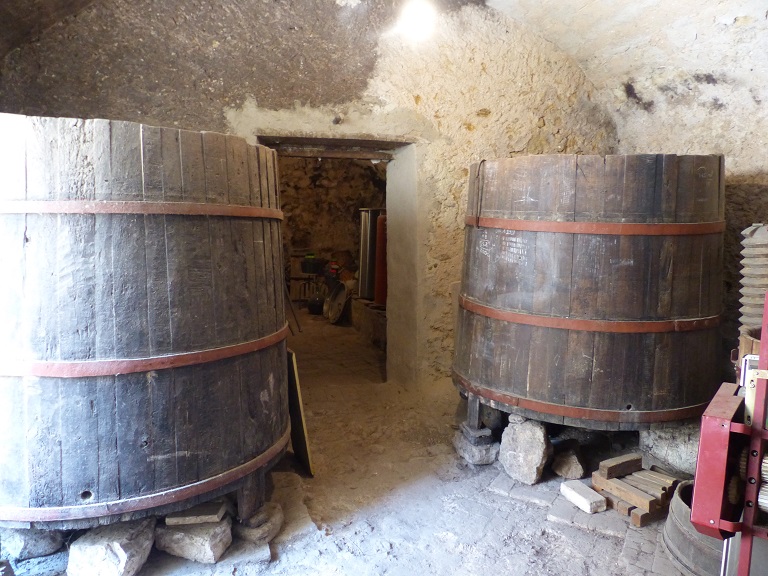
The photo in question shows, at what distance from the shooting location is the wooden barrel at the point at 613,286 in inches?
96.7

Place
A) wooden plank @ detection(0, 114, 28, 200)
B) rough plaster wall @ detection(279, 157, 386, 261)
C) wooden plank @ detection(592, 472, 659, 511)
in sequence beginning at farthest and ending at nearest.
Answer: rough plaster wall @ detection(279, 157, 386, 261) < wooden plank @ detection(592, 472, 659, 511) < wooden plank @ detection(0, 114, 28, 200)

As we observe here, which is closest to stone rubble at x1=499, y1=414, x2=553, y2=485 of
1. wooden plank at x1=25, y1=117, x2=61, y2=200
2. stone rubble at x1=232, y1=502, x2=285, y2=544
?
stone rubble at x1=232, y1=502, x2=285, y2=544

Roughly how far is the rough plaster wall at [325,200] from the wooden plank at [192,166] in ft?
19.8

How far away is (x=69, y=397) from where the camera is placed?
183 cm

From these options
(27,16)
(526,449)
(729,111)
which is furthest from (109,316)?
(729,111)

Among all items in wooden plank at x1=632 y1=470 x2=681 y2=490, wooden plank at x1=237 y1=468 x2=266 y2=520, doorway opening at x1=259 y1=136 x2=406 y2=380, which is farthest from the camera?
doorway opening at x1=259 y1=136 x2=406 y2=380

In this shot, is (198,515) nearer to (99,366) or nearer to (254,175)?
(99,366)

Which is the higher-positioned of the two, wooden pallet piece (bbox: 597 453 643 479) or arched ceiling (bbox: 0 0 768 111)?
arched ceiling (bbox: 0 0 768 111)

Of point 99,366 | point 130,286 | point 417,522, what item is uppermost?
point 130,286

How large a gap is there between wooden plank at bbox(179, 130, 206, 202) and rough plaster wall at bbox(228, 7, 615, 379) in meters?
1.52

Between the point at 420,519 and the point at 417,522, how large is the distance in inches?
1.2

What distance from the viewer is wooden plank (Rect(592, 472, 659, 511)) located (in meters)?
2.47

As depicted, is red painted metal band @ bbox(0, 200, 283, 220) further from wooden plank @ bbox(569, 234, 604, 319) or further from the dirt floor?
wooden plank @ bbox(569, 234, 604, 319)

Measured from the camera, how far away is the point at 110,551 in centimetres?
196
